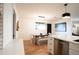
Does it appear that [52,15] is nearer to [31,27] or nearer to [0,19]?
[31,27]

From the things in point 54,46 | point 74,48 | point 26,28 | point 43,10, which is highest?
point 43,10

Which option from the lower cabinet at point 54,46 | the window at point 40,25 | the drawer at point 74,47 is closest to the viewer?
the drawer at point 74,47

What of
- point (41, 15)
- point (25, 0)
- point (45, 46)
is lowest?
point (45, 46)

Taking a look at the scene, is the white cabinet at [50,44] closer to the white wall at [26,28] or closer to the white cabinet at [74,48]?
the white wall at [26,28]

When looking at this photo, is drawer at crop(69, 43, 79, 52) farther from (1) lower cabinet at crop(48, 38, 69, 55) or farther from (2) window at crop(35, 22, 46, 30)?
(1) lower cabinet at crop(48, 38, 69, 55)

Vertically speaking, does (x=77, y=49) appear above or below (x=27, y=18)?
below

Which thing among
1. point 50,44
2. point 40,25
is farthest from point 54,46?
point 40,25

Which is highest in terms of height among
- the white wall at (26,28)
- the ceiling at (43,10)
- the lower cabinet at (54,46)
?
the ceiling at (43,10)

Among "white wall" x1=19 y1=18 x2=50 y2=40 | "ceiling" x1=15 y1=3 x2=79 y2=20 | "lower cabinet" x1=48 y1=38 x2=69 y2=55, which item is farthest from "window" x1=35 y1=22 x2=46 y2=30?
"lower cabinet" x1=48 y1=38 x2=69 y2=55

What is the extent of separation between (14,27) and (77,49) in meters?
1.58

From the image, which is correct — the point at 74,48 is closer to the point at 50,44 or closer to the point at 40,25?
the point at 40,25

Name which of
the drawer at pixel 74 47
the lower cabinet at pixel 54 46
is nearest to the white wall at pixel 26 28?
the drawer at pixel 74 47

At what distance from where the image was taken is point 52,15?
127 inches
